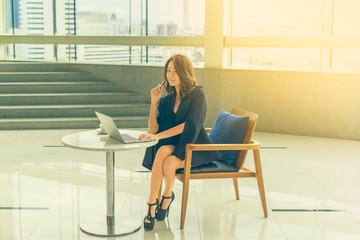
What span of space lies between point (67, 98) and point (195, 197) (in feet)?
15.0

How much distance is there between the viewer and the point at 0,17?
9.84 metres

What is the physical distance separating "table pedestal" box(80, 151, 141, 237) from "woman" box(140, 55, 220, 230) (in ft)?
0.45

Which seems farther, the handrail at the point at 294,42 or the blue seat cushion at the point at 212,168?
the handrail at the point at 294,42

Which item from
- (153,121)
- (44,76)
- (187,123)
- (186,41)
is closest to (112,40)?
(44,76)

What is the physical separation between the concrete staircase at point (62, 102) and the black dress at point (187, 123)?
13.2 feet

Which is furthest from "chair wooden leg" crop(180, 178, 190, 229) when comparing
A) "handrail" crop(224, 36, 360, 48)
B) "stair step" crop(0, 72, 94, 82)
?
"stair step" crop(0, 72, 94, 82)

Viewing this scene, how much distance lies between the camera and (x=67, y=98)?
8.29 m

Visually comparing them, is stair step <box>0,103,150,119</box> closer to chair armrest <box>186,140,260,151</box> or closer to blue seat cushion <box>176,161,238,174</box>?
blue seat cushion <box>176,161,238,174</box>

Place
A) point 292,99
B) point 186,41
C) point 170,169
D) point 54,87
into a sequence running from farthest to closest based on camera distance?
point 54,87
point 186,41
point 292,99
point 170,169

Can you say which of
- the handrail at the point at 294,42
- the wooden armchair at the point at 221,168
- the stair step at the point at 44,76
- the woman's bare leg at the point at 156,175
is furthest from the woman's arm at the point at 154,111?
the stair step at the point at 44,76

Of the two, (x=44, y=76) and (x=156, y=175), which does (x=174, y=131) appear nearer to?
(x=156, y=175)

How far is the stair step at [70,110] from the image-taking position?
25.8 ft

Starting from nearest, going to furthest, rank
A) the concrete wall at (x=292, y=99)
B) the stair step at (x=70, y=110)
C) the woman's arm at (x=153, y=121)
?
the woman's arm at (x=153, y=121) → the concrete wall at (x=292, y=99) → the stair step at (x=70, y=110)

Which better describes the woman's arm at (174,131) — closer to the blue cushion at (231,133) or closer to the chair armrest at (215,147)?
the chair armrest at (215,147)
